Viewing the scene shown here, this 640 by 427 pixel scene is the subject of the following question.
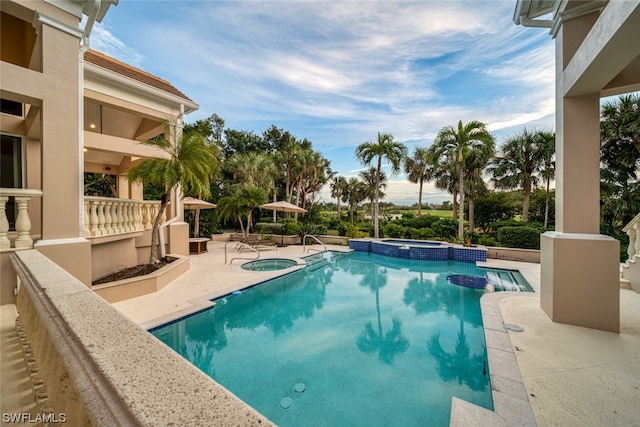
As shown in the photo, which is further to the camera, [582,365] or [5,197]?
[5,197]

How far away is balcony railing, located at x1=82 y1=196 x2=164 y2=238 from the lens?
6.28 m

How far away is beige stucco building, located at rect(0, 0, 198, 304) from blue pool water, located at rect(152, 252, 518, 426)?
2.78 metres

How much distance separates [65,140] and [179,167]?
2966 millimetres

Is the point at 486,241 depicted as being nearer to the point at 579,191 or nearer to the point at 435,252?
the point at 435,252

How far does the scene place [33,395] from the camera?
6.14 feet

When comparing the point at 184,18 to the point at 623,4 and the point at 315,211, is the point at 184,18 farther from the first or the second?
the point at 315,211

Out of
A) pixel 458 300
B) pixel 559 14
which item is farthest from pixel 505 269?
pixel 559 14

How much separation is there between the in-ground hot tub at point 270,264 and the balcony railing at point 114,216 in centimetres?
424

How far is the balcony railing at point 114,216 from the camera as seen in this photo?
6.28 meters

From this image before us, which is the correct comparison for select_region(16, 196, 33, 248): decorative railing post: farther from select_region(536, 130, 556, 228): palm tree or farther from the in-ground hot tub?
select_region(536, 130, 556, 228): palm tree

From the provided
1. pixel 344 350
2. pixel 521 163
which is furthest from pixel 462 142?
pixel 344 350

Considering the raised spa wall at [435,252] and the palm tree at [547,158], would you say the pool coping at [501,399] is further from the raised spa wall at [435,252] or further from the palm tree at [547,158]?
the palm tree at [547,158]

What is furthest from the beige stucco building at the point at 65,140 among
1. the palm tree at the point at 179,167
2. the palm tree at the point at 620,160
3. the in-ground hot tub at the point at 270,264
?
the palm tree at the point at 620,160

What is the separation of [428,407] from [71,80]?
821 centimetres
